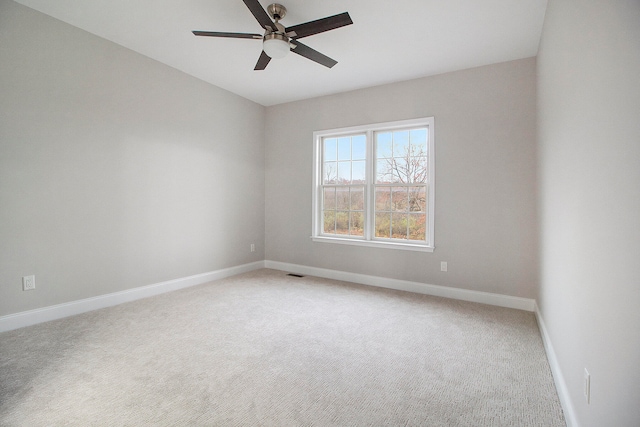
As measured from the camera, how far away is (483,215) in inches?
142

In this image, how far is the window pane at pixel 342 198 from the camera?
4722 millimetres

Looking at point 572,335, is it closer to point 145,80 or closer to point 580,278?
point 580,278

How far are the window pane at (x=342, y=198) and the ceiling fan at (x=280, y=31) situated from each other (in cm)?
218

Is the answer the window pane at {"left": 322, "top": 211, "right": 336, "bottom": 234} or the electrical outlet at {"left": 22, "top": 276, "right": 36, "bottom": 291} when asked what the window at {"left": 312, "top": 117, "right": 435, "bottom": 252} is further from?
the electrical outlet at {"left": 22, "top": 276, "right": 36, "bottom": 291}

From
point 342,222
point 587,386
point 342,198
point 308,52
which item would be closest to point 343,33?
point 308,52

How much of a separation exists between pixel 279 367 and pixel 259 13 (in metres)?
2.57

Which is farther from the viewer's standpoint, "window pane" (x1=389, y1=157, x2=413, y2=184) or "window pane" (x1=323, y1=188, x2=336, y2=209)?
"window pane" (x1=323, y1=188, x2=336, y2=209)

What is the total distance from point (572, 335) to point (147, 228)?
4059mm

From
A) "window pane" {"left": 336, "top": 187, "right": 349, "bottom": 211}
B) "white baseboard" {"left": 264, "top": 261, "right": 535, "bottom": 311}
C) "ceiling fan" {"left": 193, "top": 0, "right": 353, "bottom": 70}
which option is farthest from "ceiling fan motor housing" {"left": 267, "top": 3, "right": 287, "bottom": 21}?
"white baseboard" {"left": 264, "top": 261, "right": 535, "bottom": 311}

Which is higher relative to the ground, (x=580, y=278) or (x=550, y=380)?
(x=580, y=278)

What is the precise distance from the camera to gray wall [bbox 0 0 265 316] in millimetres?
2684

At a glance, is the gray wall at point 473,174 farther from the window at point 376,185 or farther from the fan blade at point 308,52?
the fan blade at point 308,52

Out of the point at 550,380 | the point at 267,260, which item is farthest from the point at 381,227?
the point at 550,380

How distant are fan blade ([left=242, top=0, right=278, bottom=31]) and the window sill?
115 inches
